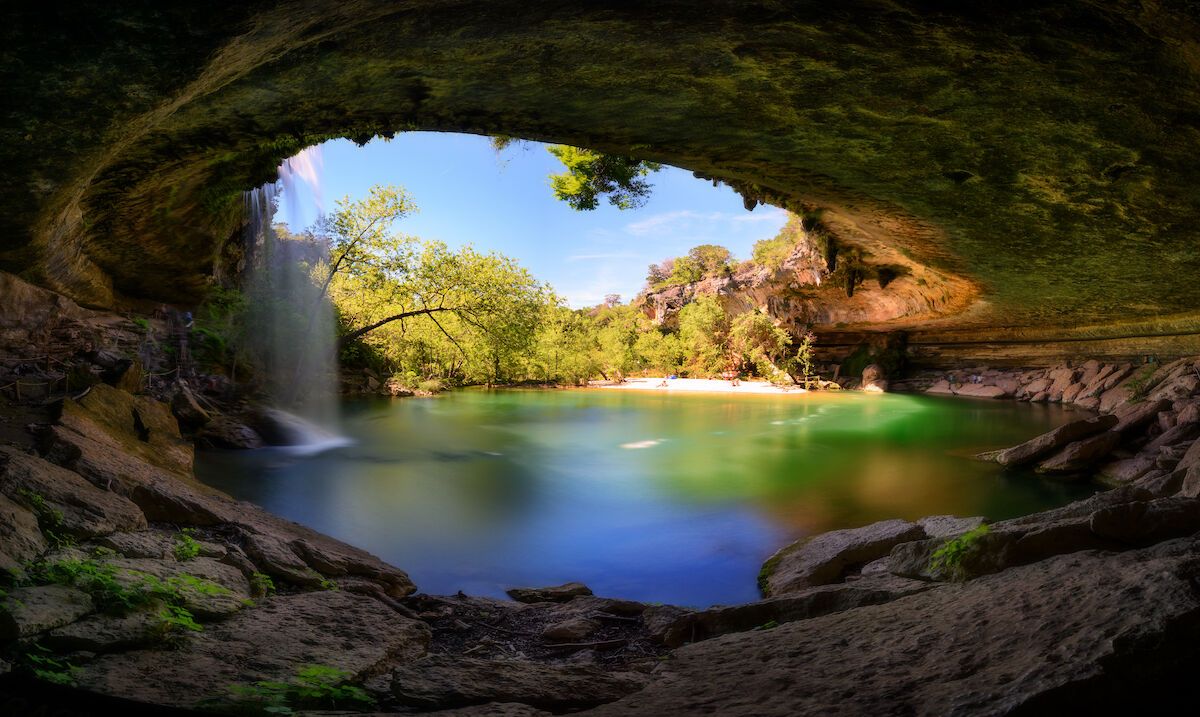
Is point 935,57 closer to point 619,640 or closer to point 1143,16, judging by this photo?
point 1143,16

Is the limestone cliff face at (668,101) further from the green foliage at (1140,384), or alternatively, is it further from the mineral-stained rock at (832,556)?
the green foliage at (1140,384)

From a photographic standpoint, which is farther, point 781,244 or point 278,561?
point 781,244

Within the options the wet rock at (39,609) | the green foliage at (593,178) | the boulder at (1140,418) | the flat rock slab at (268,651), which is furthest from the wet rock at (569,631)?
the boulder at (1140,418)

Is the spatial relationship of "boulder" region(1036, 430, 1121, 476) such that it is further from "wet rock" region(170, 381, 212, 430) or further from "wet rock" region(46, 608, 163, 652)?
"wet rock" region(170, 381, 212, 430)

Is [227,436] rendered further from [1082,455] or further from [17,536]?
[1082,455]

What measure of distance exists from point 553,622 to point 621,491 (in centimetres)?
592

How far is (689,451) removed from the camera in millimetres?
14242

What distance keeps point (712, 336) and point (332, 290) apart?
82.3 feet

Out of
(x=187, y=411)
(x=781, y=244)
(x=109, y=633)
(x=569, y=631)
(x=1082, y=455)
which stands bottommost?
(x=569, y=631)

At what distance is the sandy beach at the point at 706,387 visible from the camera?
32500 millimetres

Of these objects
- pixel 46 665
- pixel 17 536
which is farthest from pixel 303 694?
pixel 17 536

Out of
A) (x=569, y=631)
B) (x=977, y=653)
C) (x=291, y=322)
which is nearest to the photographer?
(x=977, y=653)

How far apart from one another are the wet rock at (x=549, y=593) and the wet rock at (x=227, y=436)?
8.46 metres

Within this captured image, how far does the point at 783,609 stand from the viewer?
387 cm
